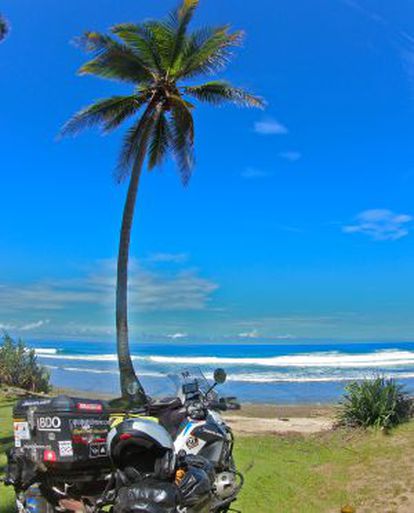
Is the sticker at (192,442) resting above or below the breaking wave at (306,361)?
above

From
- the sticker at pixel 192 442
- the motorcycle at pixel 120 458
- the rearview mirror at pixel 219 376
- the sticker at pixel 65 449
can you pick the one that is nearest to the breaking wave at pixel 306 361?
the rearview mirror at pixel 219 376

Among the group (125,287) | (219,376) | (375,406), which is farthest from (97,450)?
(125,287)

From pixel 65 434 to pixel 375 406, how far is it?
7.75 m

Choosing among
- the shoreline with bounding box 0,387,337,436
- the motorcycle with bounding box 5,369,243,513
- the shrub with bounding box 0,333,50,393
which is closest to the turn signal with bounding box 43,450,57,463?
the motorcycle with bounding box 5,369,243,513

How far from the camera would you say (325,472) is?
920 centimetres

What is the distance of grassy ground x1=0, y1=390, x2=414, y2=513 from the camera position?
25.5 feet

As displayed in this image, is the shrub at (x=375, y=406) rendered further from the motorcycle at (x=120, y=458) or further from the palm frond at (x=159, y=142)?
the palm frond at (x=159, y=142)


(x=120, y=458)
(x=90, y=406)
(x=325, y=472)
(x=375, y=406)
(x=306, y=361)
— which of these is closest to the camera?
(x=120, y=458)

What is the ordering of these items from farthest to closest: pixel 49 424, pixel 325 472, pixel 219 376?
1. pixel 325 472
2. pixel 219 376
3. pixel 49 424

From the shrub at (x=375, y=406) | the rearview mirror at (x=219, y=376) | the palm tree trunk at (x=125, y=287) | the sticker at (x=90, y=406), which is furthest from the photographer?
the palm tree trunk at (x=125, y=287)

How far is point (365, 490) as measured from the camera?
841cm

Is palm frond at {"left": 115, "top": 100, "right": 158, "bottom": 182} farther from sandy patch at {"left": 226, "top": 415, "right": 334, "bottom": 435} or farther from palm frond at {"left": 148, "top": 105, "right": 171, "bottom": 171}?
sandy patch at {"left": 226, "top": 415, "right": 334, "bottom": 435}

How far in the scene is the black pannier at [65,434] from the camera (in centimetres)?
459

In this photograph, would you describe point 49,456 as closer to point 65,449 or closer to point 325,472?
point 65,449
